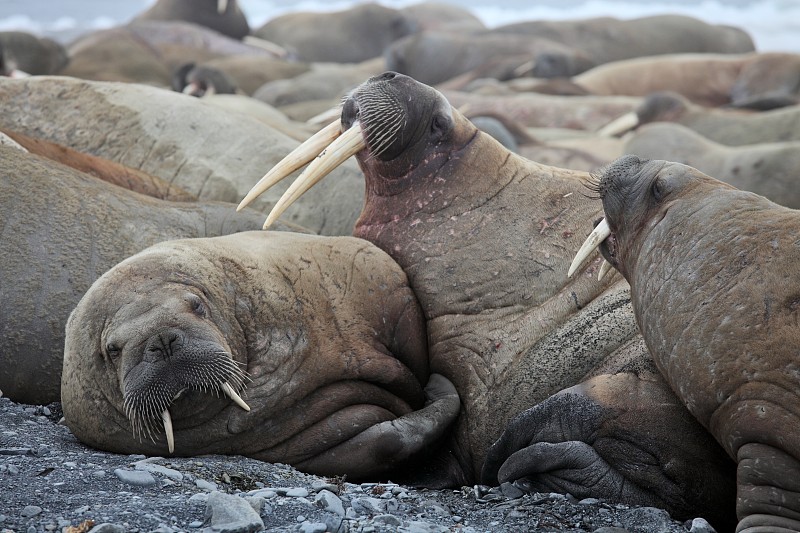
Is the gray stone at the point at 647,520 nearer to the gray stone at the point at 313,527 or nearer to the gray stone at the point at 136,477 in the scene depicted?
the gray stone at the point at 313,527

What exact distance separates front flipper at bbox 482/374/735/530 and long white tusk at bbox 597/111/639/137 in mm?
9604

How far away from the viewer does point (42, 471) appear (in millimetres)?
4004

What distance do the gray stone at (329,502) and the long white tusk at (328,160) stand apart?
5.65ft

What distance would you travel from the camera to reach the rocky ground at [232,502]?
3.53 meters

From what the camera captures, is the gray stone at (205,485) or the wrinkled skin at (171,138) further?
the wrinkled skin at (171,138)

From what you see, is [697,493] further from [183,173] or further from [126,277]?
[183,173]

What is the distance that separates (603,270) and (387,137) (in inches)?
52.6

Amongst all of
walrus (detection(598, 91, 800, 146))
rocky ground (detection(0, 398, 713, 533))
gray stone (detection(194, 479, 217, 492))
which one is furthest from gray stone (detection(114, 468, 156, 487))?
walrus (detection(598, 91, 800, 146))

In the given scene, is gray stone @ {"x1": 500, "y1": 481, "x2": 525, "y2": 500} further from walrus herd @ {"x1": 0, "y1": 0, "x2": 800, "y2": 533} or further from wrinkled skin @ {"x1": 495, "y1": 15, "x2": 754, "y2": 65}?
wrinkled skin @ {"x1": 495, "y1": 15, "x2": 754, "y2": 65}

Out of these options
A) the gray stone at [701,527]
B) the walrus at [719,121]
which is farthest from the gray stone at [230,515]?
the walrus at [719,121]

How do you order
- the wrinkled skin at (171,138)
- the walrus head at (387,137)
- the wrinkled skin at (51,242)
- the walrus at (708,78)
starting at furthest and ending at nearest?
the walrus at (708,78) < the wrinkled skin at (171,138) < the walrus head at (387,137) < the wrinkled skin at (51,242)

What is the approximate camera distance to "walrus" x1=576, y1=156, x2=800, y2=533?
11.5 ft

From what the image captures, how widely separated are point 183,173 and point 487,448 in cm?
307

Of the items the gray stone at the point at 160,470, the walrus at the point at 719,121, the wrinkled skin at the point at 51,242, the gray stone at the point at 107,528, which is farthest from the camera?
the walrus at the point at 719,121
